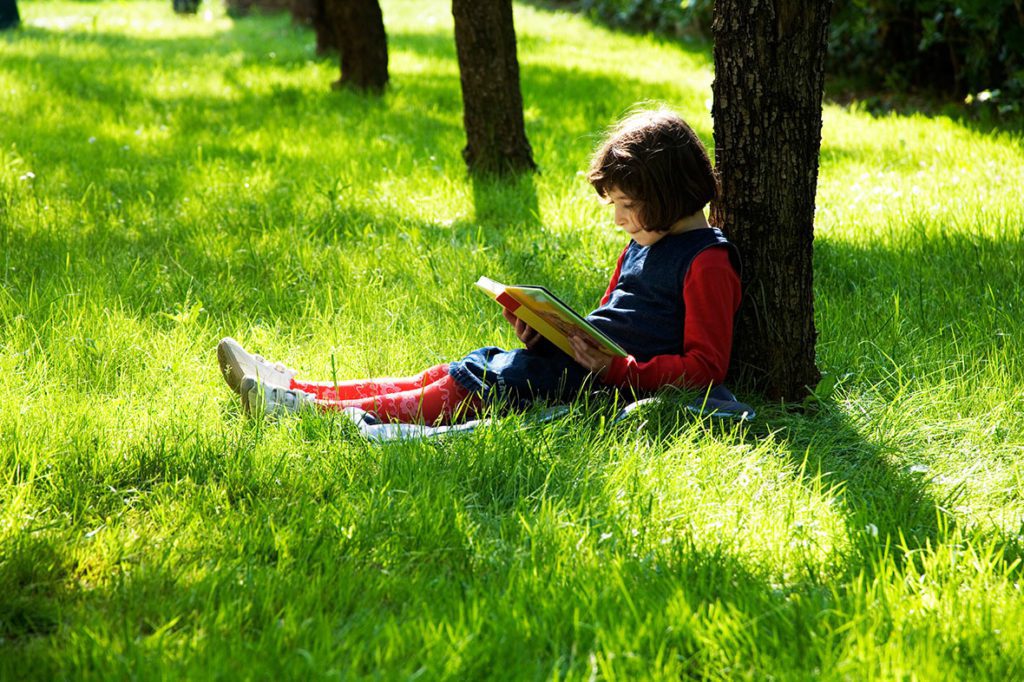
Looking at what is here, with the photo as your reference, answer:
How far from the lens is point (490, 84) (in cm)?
622

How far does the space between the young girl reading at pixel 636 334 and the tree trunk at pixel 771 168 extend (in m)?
0.12

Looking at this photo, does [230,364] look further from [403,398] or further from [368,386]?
[403,398]

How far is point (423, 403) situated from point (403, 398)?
0.22ft

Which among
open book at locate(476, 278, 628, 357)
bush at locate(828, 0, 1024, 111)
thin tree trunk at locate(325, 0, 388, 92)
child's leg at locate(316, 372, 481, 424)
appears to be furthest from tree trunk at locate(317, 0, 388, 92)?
open book at locate(476, 278, 628, 357)

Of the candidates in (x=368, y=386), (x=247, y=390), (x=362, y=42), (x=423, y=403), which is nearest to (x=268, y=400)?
(x=247, y=390)

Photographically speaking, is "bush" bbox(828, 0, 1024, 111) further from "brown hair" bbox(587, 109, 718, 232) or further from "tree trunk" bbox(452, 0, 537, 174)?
"brown hair" bbox(587, 109, 718, 232)

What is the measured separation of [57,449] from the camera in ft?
9.40

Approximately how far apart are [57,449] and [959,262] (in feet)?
12.2

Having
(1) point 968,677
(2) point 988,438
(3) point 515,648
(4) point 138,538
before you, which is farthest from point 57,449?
(2) point 988,438

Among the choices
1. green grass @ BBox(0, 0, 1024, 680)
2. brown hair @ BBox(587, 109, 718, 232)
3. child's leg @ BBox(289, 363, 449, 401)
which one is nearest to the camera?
green grass @ BBox(0, 0, 1024, 680)

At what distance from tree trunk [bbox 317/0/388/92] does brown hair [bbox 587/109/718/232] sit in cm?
605

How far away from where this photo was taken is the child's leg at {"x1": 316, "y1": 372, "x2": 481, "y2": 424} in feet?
10.9

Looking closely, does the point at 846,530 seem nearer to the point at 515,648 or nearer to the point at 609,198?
the point at 515,648

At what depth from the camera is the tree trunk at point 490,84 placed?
20.2 feet
